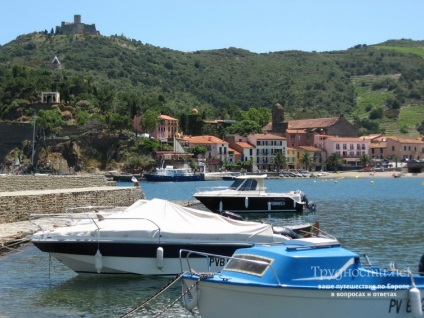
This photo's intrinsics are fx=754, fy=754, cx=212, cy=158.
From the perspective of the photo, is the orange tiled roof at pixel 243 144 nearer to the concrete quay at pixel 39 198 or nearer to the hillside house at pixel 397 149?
the hillside house at pixel 397 149

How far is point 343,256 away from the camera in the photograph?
558 inches

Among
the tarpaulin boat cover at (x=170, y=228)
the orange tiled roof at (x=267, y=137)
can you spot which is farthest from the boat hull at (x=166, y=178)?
the tarpaulin boat cover at (x=170, y=228)

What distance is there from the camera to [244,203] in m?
44.8

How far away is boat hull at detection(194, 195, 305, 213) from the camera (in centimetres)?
4444

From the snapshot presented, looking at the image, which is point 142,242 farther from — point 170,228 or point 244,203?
point 244,203

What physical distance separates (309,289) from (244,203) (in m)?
31.3

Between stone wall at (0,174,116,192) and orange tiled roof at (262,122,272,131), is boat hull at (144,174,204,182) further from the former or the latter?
stone wall at (0,174,116,192)

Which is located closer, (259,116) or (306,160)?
(306,160)

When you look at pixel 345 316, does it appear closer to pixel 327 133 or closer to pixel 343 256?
pixel 343 256

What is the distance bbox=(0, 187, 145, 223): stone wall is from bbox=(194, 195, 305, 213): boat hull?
5.03 meters

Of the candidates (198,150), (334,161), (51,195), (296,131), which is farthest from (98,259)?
(296,131)

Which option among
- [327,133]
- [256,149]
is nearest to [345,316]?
[256,149]

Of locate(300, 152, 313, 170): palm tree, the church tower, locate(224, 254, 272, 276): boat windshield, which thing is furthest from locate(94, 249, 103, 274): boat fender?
the church tower

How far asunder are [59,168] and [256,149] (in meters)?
40.9
